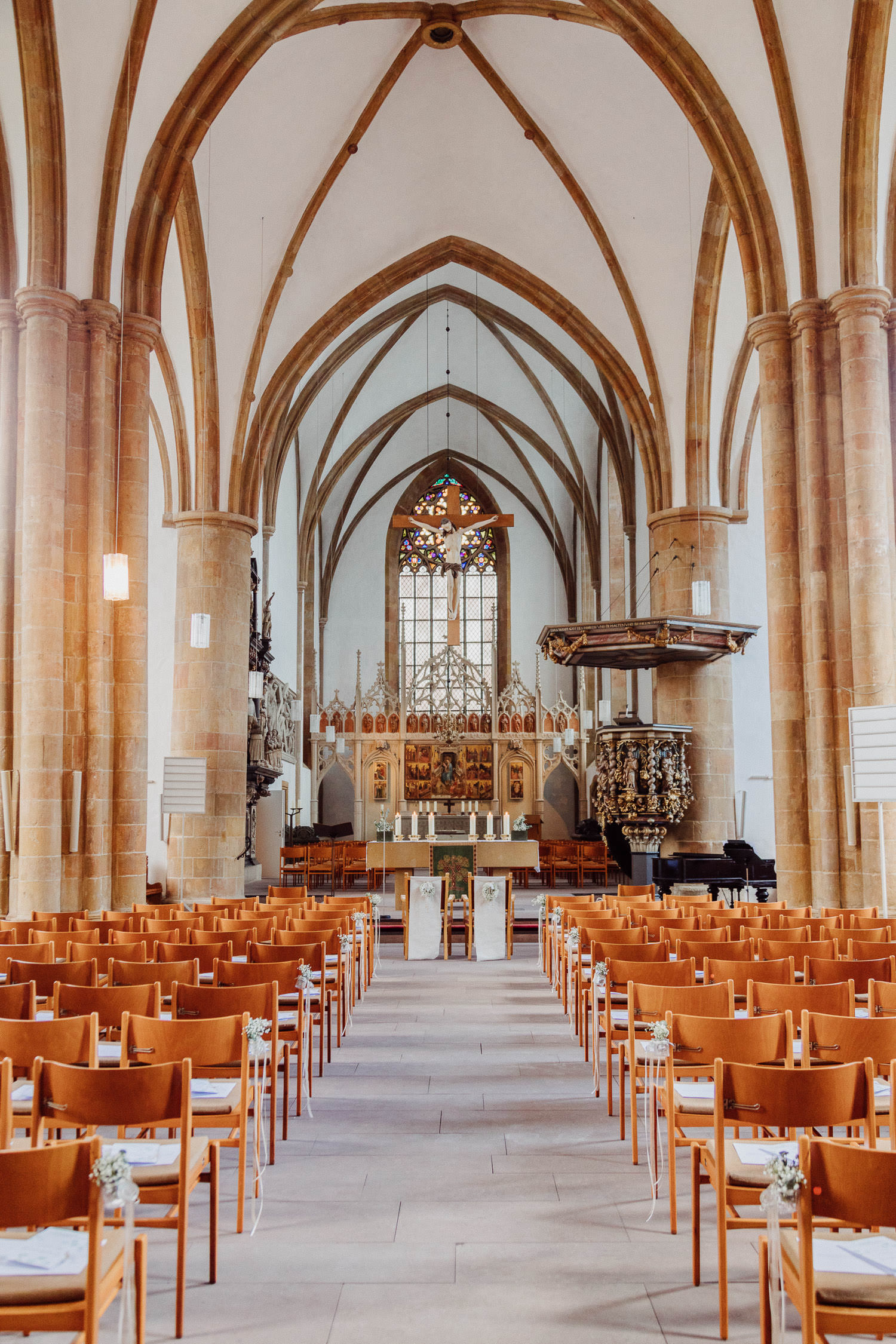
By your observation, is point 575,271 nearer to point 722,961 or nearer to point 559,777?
point 559,777

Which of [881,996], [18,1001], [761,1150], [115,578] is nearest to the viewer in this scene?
[761,1150]

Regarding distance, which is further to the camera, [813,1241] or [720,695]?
[720,695]

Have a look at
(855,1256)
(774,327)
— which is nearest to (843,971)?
(855,1256)

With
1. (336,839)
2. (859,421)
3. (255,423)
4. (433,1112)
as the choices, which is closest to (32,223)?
(255,423)

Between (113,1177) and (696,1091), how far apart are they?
2.71 m

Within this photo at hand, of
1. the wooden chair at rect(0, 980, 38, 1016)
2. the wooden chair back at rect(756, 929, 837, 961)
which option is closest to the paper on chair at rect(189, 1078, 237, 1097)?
the wooden chair at rect(0, 980, 38, 1016)

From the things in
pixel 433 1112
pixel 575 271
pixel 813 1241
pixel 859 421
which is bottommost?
pixel 433 1112

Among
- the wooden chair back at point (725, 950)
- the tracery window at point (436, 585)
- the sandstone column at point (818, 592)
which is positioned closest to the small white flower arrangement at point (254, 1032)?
the wooden chair back at point (725, 950)

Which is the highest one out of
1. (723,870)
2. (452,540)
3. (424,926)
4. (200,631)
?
(452,540)

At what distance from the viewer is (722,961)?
224 inches

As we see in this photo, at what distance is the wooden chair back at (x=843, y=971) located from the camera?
575cm

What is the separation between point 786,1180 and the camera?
2506 mm

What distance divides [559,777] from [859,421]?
17558 millimetres

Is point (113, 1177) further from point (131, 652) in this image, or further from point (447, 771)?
point (447, 771)
